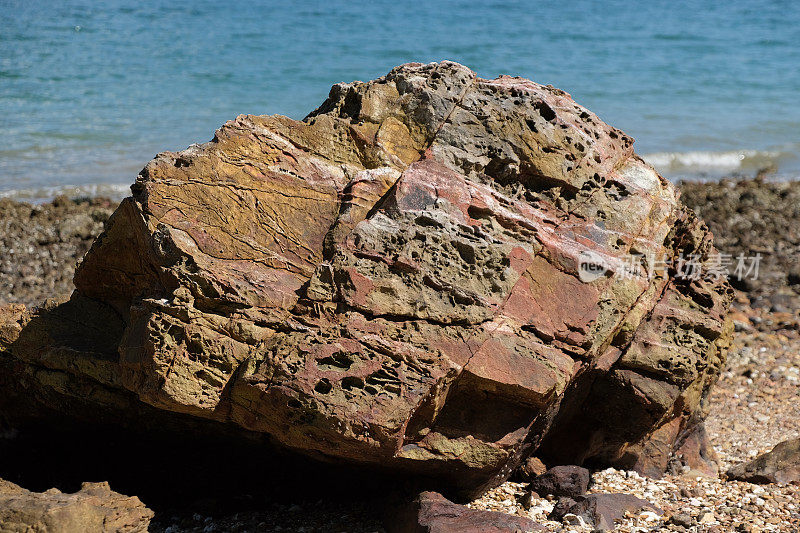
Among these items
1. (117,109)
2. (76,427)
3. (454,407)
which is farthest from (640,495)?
(117,109)

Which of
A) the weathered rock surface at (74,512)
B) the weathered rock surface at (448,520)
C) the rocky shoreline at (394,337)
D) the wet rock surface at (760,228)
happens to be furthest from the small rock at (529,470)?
the wet rock surface at (760,228)

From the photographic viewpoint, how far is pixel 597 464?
4.85 metres

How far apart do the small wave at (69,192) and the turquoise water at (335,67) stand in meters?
0.05

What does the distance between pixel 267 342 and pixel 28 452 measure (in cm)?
195

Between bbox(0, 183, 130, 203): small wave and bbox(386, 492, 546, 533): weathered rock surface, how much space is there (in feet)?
25.9

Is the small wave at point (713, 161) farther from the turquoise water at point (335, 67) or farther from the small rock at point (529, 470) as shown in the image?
the small rock at point (529, 470)

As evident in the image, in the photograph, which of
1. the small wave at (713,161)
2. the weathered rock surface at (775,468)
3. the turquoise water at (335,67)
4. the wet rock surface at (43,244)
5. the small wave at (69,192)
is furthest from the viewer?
the turquoise water at (335,67)

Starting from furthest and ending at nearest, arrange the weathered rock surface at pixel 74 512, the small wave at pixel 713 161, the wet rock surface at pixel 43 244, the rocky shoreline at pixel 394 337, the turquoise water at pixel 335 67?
the turquoise water at pixel 335 67, the small wave at pixel 713 161, the wet rock surface at pixel 43 244, the rocky shoreline at pixel 394 337, the weathered rock surface at pixel 74 512

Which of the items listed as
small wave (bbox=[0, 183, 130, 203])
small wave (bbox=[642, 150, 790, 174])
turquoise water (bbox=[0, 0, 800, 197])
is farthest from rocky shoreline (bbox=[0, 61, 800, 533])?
small wave (bbox=[642, 150, 790, 174])

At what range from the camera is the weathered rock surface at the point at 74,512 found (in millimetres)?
3398

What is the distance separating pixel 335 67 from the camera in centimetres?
1794

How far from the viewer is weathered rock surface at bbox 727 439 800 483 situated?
4.59 metres

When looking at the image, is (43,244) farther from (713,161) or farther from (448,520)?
(713,161)
